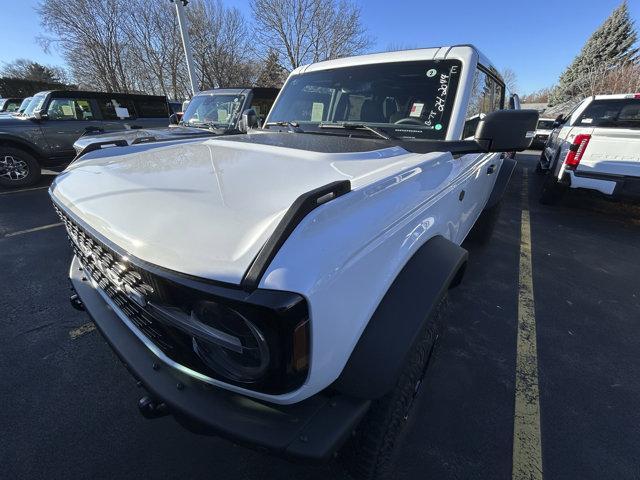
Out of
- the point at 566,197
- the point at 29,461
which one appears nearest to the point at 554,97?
the point at 566,197

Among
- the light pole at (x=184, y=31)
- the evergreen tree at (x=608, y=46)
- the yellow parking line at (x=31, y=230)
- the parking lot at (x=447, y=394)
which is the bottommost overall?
the yellow parking line at (x=31, y=230)

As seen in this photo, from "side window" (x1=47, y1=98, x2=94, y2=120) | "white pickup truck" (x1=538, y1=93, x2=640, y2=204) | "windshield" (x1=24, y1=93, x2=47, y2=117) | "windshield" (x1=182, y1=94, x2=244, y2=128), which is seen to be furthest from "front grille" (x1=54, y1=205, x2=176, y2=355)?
"windshield" (x1=24, y1=93, x2=47, y2=117)

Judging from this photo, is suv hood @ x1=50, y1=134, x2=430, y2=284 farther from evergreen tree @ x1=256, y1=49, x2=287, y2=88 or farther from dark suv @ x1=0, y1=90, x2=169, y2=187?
evergreen tree @ x1=256, y1=49, x2=287, y2=88

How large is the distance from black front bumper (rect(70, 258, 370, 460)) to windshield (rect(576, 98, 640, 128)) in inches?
277

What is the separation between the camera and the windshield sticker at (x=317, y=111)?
2.61m

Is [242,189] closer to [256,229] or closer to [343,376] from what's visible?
[256,229]

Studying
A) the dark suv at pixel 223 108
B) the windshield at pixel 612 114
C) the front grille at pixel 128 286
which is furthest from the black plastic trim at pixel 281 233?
the windshield at pixel 612 114

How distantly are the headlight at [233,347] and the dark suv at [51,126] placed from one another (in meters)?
7.17

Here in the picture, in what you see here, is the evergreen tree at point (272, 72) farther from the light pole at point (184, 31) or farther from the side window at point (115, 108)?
the side window at point (115, 108)

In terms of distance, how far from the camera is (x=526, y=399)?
2041mm

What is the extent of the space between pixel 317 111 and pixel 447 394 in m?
2.29

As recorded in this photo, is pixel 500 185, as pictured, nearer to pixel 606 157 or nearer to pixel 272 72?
pixel 606 157

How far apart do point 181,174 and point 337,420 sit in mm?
1189

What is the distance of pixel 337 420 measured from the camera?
1038mm
